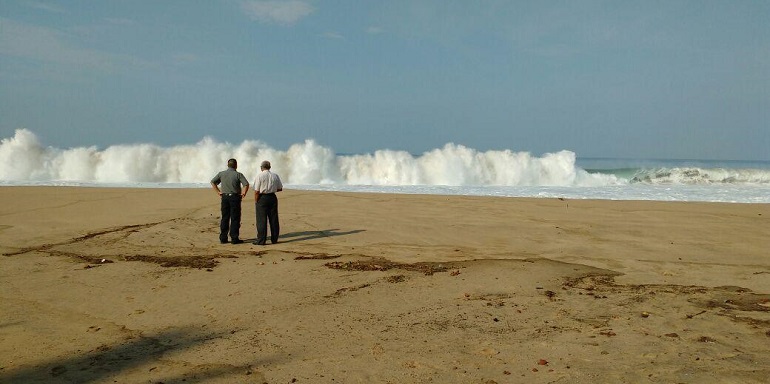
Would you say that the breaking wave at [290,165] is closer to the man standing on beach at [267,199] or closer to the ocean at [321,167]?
the ocean at [321,167]

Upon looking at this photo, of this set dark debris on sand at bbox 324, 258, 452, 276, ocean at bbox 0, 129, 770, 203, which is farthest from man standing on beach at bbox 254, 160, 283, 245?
ocean at bbox 0, 129, 770, 203

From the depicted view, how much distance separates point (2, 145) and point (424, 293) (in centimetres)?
3287

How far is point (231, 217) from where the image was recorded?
9.21 metres

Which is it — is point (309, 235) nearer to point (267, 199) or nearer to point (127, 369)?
point (267, 199)

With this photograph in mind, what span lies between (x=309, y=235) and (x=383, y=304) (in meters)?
4.54

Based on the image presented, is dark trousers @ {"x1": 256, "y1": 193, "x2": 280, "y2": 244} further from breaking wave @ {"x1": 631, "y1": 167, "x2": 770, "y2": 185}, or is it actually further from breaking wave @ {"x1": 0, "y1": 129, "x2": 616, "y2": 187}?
breaking wave @ {"x1": 631, "y1": 167, "x2": 770, "y2": 185}

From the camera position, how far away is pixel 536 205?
15.1 meters

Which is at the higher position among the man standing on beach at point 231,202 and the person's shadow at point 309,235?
the man standing on beach at point 231,202

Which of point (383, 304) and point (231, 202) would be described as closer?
point (383, 304)

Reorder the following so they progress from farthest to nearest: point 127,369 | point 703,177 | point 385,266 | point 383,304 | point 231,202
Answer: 1. point 703,177
2. point 231,202
3. point 385,266
4. point 383,304
5. point 127,369

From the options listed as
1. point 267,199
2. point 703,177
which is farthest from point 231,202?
point 703,177

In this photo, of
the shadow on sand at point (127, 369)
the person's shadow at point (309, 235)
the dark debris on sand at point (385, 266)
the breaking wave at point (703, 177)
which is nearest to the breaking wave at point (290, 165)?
the breaking wave at point (703, 177)

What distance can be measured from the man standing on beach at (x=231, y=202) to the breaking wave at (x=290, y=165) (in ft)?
69.6

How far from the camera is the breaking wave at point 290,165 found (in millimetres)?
31000
